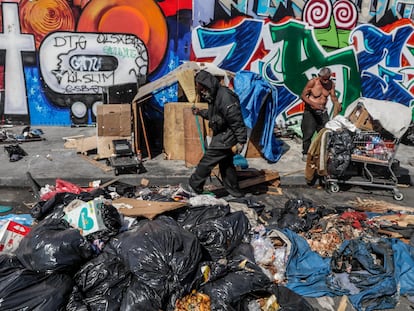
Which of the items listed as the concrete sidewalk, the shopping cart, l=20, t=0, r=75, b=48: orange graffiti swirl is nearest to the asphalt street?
the concrete sidewalk

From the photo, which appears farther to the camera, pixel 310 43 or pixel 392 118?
pixel 310 43

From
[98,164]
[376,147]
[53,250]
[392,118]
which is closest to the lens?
[53,250]

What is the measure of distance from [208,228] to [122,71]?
5.85 metres

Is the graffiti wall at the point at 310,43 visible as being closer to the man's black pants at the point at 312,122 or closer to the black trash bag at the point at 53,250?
the man's black pants at the point at 312,122

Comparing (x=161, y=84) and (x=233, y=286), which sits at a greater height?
(x=161, y=84)

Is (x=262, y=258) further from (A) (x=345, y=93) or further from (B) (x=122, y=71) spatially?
(A) (x=345, y=93)

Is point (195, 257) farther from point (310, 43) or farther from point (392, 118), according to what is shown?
point (310, 43)

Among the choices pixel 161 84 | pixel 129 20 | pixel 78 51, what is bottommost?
pixel 161 84

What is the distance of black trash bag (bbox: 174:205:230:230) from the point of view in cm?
496

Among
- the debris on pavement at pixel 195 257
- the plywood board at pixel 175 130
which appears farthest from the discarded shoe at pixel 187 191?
the plywood board at pixel 175 130

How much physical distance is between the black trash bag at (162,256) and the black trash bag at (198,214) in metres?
0.73

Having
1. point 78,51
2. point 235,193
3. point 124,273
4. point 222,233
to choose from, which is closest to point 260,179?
point 235,193

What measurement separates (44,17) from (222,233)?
6.80m

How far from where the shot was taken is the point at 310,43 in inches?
391
